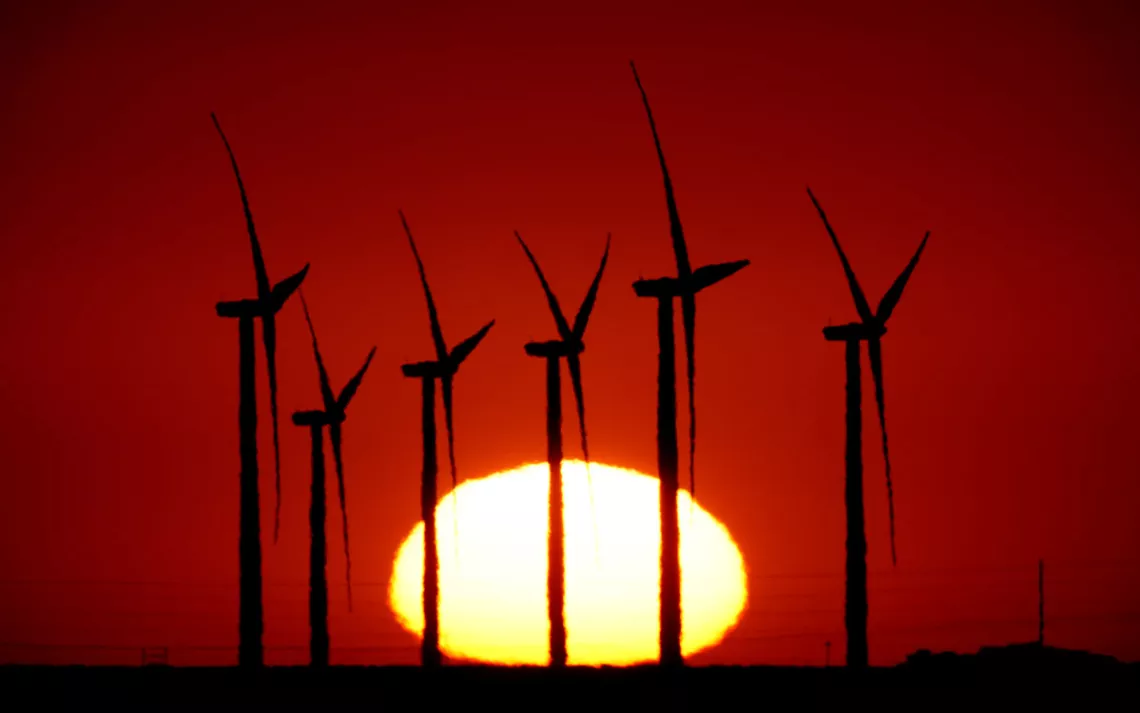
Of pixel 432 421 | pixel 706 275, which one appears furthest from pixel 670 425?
pixel 432 421

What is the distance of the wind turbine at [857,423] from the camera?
74.5 metres

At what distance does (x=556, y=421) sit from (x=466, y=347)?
7191 millimetres

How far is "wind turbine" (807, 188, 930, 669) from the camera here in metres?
74.5

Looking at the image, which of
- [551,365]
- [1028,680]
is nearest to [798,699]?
[1028,680]

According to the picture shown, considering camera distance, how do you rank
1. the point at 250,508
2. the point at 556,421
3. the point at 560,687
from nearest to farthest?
1. the point at 560,687
2. the point at 250,508
3. the point at 556,421

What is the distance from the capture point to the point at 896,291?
3123 inches

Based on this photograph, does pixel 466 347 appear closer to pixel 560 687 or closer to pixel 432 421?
pixel 432 421

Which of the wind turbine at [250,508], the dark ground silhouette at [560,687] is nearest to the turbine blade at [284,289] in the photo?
the wind turbine at [250,508]

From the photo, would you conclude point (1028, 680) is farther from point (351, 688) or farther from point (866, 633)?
point (351, 688)

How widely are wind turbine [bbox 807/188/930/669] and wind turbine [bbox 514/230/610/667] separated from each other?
35.3 ft

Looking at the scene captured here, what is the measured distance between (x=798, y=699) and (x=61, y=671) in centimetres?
2302

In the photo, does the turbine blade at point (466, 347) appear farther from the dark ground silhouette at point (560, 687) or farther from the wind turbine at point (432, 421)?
the dark ground silhouette at point (560, 687)

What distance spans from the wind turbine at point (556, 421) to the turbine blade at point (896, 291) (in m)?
11.8

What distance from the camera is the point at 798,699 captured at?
57938mm
